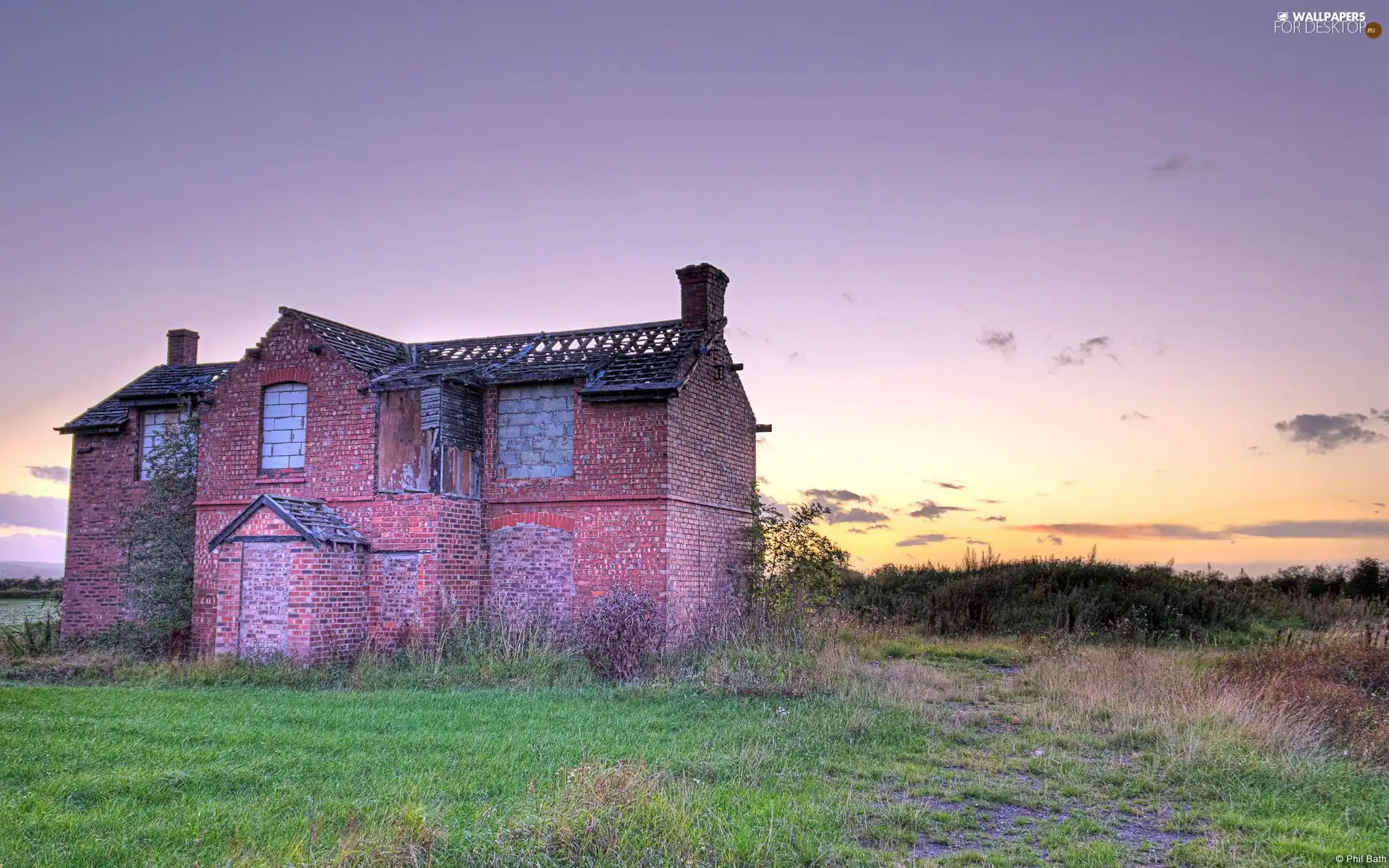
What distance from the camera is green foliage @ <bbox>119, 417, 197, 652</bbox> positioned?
64.9 feet

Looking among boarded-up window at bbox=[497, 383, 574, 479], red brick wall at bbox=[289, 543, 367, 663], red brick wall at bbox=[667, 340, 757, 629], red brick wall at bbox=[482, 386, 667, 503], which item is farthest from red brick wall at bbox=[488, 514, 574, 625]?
red brick wall at bbox=[289, 543, 367, 663]

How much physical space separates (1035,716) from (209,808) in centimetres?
885

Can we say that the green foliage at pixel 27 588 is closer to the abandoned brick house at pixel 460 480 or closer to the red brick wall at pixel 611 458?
the abandoned brick house at pixel 460 480

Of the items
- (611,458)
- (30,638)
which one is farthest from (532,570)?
(30,638)

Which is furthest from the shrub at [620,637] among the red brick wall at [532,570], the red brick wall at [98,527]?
the red brick wall at [98,527]

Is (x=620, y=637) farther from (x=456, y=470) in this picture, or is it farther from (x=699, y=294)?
(x=699, y=294)

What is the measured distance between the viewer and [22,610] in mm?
32031

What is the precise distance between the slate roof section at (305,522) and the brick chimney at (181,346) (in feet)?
31.2

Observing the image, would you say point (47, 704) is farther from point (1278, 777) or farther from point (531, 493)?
point (1278, 777)

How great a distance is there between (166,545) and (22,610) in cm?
1607

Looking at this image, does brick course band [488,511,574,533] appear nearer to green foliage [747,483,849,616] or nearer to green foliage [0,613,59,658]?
green foliage [747,483,849,616]

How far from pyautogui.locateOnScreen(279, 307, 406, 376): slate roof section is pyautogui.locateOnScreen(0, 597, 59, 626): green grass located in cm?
975

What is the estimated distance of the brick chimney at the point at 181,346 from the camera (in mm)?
25406

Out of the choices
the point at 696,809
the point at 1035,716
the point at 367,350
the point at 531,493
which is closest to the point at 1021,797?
the point at 696,809
